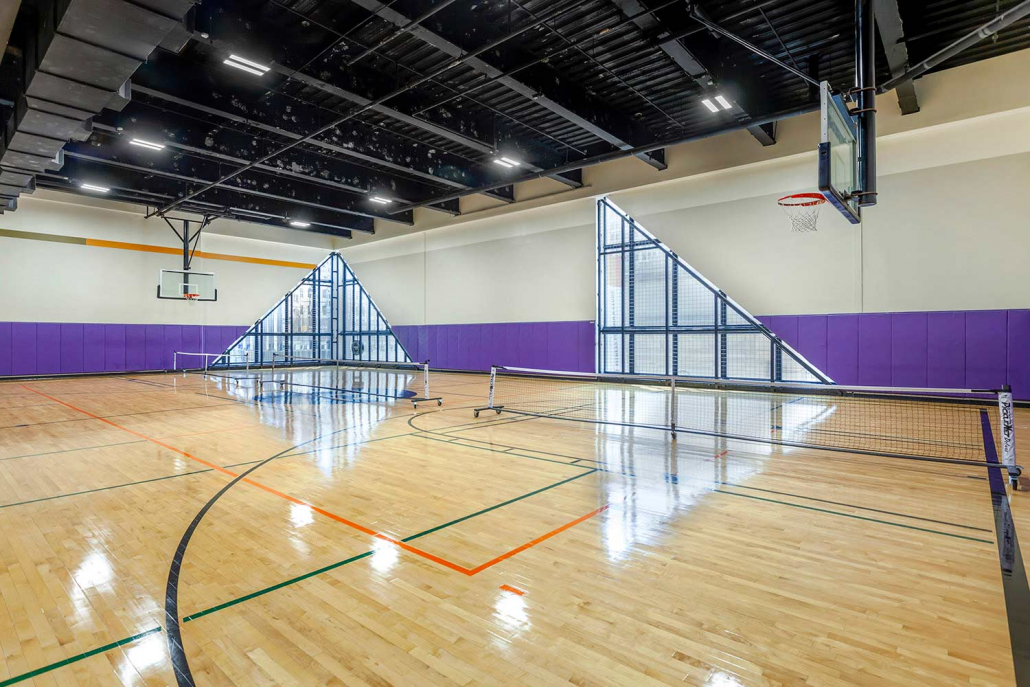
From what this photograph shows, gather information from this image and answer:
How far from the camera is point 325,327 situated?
24.5 m

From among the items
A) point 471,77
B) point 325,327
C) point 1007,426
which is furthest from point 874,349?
point 325,327

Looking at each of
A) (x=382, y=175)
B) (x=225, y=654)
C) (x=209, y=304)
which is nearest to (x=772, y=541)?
(x=225, y=654)

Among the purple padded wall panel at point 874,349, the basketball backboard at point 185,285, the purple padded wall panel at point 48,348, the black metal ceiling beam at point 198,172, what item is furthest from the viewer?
the basketball backboard at point 185,285

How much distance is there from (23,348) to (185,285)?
16.5ft

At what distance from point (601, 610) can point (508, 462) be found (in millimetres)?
3335

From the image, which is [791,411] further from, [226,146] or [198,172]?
[198,172]

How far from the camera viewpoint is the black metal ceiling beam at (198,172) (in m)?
12.6

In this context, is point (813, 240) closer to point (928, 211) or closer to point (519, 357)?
point (928, 211)

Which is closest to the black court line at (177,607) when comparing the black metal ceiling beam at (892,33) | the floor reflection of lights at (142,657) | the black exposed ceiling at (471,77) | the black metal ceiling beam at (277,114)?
the floor reflection of lights at (142,657)

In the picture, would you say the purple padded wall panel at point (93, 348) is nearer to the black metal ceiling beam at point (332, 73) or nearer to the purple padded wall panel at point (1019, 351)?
the black metal ceiling beam at point (332, 73)

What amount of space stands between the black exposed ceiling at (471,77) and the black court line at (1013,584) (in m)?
6.70

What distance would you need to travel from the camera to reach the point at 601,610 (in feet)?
9.21

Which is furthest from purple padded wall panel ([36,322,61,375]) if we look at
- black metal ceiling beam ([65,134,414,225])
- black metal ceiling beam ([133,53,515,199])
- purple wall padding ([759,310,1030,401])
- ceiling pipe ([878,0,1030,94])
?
ceiling pipe ([878,0,1030,94])

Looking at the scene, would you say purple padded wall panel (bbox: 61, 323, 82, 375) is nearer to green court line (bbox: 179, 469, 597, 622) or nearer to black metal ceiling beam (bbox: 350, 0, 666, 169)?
black metal ceiling beam (bbox: 350, 0, 666, 169)
